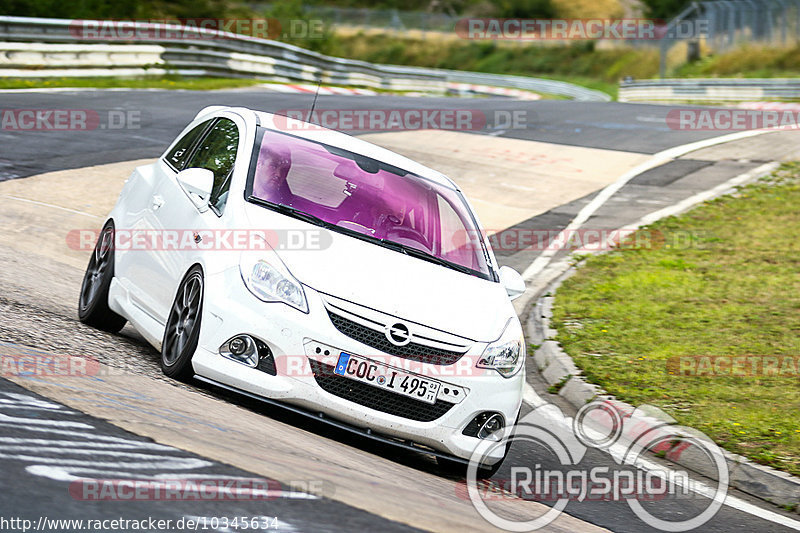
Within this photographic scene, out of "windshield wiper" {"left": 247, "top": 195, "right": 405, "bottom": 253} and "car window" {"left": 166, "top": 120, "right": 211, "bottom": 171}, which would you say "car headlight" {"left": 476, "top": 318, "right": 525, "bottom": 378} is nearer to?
"windshield wiper" {"left": 247, "top": 195, "right": 405, "bottom": 253}

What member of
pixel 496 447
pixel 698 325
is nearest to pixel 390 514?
pixel 496 447

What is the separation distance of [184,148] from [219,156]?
25.6 inches

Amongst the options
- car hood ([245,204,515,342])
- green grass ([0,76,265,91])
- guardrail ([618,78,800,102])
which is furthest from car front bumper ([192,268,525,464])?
guardrail ([618,78,800,102])

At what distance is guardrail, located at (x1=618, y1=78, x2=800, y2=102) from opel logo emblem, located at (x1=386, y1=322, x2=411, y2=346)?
3132 centimetres

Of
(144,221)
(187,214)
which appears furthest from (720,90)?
(187,214)

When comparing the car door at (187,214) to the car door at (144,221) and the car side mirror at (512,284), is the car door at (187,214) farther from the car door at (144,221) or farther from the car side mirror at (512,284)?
the car side mirror at (512,284)

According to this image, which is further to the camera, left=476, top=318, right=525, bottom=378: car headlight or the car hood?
left=476, top=318, right=525, bottom=378: car headlight

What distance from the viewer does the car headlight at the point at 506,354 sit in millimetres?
5934

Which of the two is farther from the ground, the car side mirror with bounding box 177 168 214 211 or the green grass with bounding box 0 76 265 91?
the car side mirror with bounding box 177 168 214 211

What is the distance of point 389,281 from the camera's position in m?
5.96

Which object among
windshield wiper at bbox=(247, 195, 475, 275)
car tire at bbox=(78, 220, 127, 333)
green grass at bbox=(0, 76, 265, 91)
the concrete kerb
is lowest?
the concrete kerb

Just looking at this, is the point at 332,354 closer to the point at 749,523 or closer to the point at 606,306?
the point at 749,523

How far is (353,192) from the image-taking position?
699 centimetres

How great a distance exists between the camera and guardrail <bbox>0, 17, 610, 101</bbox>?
2339 centimetres
